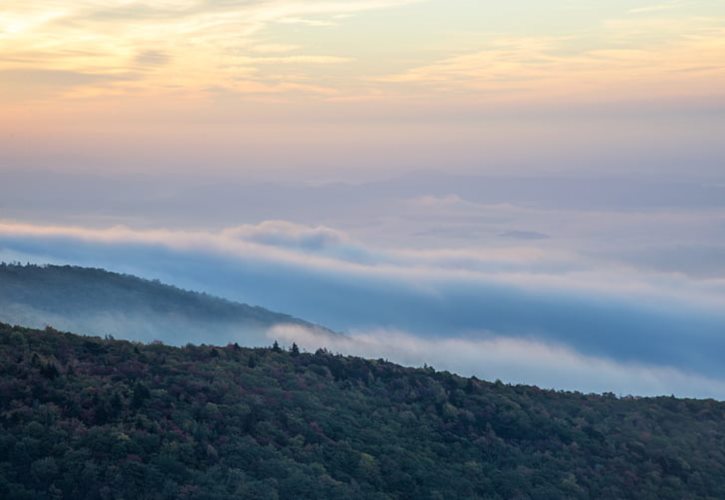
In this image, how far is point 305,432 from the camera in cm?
4388

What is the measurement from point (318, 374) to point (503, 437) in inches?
380

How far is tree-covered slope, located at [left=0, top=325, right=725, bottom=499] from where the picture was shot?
1449 inches

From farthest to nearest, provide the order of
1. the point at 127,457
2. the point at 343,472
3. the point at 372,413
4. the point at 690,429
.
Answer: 1. the point at 690,429
2. the point at 372,413
3. the point at 343,472
4. the point at 127,457

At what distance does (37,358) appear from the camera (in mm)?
43406

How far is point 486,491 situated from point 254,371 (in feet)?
42.6

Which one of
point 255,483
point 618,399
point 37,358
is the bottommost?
point 255,483

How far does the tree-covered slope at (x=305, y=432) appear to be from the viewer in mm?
36812

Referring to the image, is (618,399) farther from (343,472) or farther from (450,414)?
(343,472)

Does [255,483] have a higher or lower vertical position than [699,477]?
lower

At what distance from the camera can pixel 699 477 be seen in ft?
161

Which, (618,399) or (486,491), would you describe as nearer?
(486,491)

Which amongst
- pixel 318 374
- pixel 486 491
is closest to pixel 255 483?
pixel 486 491

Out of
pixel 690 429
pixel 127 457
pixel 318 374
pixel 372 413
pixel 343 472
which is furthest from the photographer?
pixel 690 429

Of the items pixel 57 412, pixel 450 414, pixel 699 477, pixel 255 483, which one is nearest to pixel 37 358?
pixel 57 412
